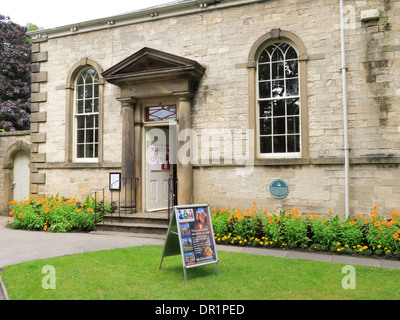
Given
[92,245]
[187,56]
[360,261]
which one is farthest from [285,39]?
[92,245]

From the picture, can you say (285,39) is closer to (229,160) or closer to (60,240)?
(229,160)

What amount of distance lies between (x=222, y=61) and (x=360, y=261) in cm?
579

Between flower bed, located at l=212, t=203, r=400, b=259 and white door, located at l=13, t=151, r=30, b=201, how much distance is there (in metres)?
7.66

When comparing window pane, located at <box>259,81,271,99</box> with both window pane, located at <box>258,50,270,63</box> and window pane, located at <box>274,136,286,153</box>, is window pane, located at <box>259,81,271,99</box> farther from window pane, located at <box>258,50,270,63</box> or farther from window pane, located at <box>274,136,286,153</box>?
window pane, located at <box>274,136,286,153</box>

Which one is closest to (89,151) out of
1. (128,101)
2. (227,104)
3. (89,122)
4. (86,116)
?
(89,122)

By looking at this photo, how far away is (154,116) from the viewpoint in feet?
33.7

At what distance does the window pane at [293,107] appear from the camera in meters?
8.90

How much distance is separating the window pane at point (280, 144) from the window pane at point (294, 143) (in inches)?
4.8

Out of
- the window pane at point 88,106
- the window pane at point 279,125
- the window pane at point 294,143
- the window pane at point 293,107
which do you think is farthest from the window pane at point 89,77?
the window pane at point 294,143

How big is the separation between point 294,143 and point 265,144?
720 mm

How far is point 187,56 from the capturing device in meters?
9.83

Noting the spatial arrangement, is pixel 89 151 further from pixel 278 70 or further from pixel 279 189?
pixel 278 70

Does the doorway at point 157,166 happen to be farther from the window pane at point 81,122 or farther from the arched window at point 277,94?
the arched window at point 277,94

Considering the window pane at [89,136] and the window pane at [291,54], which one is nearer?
the window pane at [291,54]
